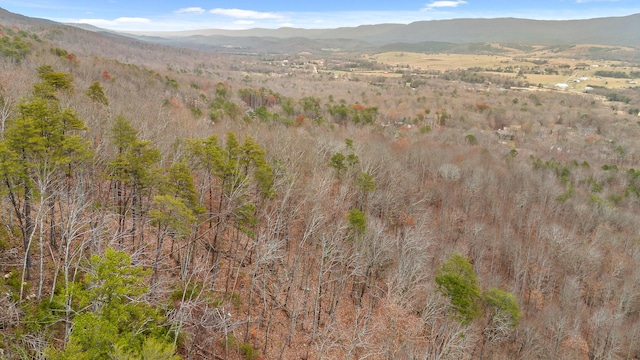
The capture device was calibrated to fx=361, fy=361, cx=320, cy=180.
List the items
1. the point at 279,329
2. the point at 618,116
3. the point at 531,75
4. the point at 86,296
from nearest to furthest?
the point at 86,296, the point at 279,329, the point at 618,116, the point at 531,75

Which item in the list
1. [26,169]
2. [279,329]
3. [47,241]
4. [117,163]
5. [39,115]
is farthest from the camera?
[279,329]

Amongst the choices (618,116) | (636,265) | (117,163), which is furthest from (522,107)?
(117,163)

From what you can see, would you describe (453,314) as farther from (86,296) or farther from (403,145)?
(403,145)

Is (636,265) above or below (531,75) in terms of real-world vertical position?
below

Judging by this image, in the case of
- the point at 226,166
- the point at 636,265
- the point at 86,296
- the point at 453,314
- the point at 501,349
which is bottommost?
the point at 501,349

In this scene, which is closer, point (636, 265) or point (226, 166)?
point (226, 166)

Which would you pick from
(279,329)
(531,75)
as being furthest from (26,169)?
(531,75)

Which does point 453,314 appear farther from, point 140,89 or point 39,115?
point 140,89
